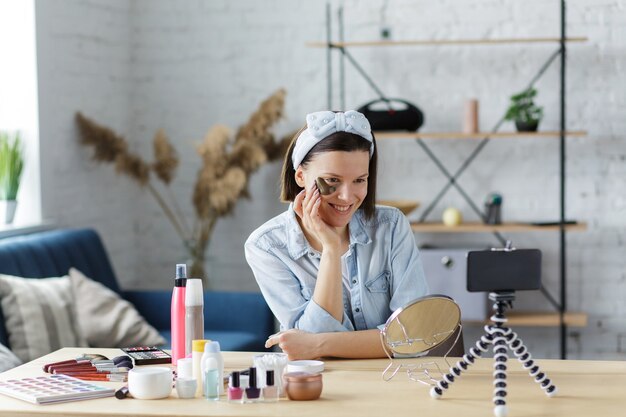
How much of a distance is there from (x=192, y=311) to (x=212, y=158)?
266cm

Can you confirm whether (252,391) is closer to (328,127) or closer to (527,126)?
(328,127)

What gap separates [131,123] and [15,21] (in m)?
1.15

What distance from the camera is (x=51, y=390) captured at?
2072 millimetres

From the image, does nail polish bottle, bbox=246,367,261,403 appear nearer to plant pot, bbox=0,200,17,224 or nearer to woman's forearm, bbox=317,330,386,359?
woman's forearm, bbox=317,330,386,359

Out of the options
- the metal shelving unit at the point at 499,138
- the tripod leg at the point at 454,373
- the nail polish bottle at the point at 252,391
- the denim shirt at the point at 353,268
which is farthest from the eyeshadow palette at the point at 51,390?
the metal shelving unit at the point at 499,138

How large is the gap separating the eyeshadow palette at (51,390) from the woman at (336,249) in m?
0.47

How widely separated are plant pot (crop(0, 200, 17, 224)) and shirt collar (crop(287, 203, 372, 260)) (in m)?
2.17

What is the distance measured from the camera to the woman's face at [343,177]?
243cm

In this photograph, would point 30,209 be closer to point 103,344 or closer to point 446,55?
point 103,344

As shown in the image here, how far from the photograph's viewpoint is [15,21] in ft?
14.5

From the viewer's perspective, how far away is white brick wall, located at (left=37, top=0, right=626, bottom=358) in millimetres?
4910

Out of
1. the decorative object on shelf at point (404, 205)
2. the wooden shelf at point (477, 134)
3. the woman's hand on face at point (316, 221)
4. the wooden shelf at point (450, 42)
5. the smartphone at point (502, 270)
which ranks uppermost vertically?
the wooden shelf at point (450, 42)

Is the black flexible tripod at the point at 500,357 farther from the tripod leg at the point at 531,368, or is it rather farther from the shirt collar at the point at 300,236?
the shirt collar at the point at 300,236

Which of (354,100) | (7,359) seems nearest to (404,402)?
(7,359)
